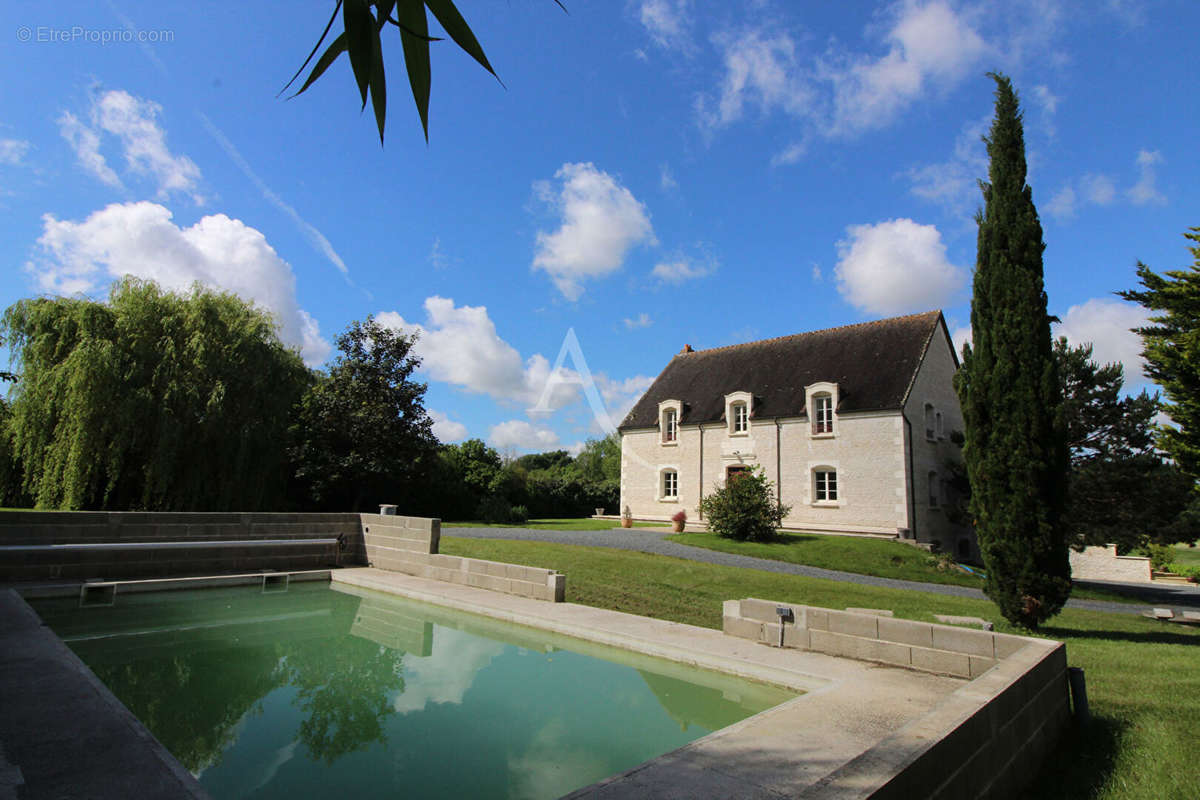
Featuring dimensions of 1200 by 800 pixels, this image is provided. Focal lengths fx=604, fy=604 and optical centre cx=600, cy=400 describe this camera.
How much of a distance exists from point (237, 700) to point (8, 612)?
3459 millimetres

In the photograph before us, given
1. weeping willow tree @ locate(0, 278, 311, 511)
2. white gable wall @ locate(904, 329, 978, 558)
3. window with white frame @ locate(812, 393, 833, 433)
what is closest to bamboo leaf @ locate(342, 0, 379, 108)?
weeping willow tree @ locate(0, 278, 311, 511)

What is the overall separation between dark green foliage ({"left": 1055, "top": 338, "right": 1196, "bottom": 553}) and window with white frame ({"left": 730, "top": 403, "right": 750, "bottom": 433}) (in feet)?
33.9

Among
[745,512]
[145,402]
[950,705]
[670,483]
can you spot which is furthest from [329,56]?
[670,483]

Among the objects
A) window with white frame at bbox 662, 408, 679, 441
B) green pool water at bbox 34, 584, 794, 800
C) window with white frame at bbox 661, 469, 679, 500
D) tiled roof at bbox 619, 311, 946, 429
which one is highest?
tiled roof at bbox 619, 311, 946, 429

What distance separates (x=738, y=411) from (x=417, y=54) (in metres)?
23.8

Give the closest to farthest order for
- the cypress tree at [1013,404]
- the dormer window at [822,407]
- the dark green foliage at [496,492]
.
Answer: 1. the cypress tree at [1013,404]
2. the dormer window at [822,407]
3. the dark green foliage at [496,492]

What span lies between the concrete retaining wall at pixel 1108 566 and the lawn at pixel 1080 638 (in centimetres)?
1354

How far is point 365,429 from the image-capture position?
2436cm

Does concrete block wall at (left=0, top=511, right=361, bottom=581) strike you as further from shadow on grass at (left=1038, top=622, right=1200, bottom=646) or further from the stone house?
the stone house

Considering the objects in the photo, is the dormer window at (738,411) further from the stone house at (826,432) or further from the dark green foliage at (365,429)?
the dark green foliage at (365,429)

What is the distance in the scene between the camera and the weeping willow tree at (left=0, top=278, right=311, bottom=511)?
627 inches

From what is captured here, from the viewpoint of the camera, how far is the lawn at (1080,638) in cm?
407

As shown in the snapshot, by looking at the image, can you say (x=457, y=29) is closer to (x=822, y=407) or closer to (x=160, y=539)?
(x=160, y=539)

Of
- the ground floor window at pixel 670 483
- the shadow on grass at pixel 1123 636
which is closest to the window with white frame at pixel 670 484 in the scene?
the ground floor window at pixel 670 483
